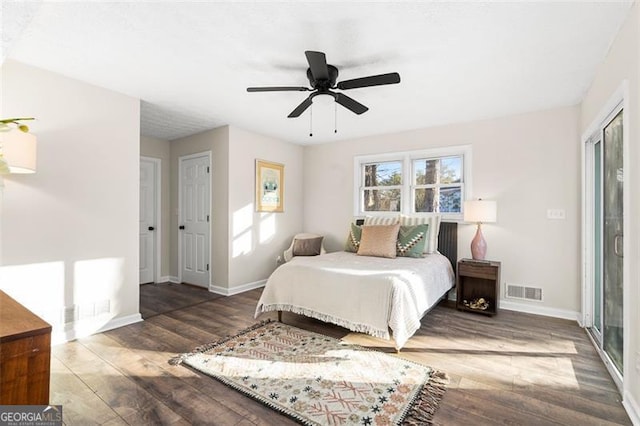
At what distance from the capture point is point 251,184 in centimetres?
462

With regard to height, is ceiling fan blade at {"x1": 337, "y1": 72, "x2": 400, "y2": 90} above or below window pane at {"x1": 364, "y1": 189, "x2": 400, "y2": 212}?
above

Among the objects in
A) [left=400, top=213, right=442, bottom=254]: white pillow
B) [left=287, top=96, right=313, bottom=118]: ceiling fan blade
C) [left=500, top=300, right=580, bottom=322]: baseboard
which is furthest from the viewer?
[left=400, top=213, right=442, bottom=254]: white pillow

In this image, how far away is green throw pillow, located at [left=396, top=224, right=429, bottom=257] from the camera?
12.0 ft

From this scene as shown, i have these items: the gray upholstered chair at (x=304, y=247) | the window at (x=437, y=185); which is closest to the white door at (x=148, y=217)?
the gray upholstered chair at (x=304, y=247)

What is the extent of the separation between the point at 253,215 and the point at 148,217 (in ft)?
5.82

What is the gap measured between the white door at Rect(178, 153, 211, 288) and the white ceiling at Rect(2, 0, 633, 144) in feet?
4.81

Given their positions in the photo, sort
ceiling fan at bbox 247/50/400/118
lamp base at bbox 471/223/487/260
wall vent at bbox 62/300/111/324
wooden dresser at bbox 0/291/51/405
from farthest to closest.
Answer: lamp base at bbox 471/223/487/260
wall vent at bbox 62/300/111/324
ceiling fan at bbox 247/50/400/118
wooden dresser at bbox 0/291/51/405

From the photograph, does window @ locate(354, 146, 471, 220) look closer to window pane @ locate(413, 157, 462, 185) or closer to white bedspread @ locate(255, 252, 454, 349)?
window pane @ locate(413, 157, 462, 185)

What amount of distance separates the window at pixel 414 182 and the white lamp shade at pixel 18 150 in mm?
3844

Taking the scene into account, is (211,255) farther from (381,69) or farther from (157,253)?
(381,69)

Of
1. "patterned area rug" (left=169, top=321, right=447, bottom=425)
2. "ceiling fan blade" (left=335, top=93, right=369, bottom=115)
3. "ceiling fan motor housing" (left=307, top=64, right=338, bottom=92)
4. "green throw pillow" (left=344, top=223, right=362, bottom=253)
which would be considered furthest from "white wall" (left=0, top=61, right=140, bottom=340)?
"green throw pillow" (left=344, top=223, right=362, bottom=253)

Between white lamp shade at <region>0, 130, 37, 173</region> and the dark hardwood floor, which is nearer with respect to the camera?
the dark hardwood floor

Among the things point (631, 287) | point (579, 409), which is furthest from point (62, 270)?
point (631, 287)

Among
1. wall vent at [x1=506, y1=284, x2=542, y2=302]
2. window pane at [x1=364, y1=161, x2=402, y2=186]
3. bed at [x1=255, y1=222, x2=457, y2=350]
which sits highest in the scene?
window pane at [x1=364, y1=161, x2=402, y2=186]
